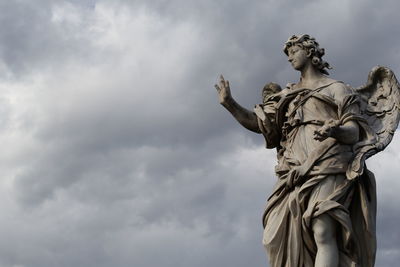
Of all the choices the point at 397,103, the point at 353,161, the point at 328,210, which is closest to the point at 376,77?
the point at 397,103

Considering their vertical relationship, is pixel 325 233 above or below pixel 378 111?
below

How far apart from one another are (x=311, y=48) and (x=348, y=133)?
1824 mm

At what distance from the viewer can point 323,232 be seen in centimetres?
1326

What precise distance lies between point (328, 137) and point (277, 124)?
145 cm

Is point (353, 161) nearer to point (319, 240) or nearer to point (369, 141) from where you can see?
point (369, 141)

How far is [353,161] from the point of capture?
44.9ft

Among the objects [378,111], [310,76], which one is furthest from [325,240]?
[310,76]

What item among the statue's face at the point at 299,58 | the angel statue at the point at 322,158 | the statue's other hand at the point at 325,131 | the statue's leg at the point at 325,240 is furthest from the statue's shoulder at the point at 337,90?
the statue's leg at the point at 325,240

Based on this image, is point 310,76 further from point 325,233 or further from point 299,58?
point 325,233

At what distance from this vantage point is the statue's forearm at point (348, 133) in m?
13.5

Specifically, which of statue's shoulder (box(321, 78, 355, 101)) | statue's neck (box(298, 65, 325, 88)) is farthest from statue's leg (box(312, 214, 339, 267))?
statue's neck (box(298, 65, 325, 88))

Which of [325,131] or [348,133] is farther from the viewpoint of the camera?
[348,133]

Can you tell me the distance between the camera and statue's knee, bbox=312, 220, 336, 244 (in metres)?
13.2

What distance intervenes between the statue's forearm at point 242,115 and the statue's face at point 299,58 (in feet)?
3.62
